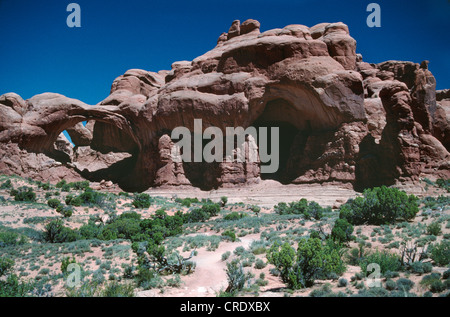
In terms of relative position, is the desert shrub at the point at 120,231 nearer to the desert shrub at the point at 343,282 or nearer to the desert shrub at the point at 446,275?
the desert shrub at the point at 343,282

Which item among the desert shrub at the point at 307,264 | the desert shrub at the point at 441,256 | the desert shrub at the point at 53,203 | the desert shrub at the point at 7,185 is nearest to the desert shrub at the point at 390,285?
the desert shrub at the point at 307,264

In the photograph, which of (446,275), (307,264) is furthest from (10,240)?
(446,275)

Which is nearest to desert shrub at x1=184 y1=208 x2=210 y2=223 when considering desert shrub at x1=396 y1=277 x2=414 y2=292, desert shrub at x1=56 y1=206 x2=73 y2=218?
desert shrub at x1=56 y1=206 x2=73 y2=218

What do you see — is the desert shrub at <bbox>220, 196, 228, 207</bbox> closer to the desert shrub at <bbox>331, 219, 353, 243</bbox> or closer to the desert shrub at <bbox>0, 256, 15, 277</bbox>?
the desert shrub at <bbox>331, 219, 353, 243</bbox>

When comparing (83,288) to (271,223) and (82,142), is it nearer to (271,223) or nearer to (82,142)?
(271,223)

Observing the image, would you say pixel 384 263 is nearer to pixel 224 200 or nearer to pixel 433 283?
pixel 433 283

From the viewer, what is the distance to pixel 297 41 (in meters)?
29.6

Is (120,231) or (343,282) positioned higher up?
(343,282)
